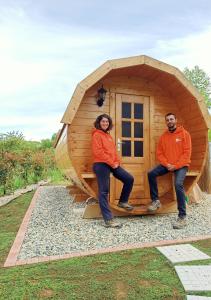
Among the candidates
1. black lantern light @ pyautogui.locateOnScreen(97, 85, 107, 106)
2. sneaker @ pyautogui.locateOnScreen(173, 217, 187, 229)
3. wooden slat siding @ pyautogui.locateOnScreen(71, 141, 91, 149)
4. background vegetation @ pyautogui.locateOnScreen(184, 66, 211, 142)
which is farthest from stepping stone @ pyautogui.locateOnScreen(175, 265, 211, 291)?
background vegetation @ pyautogui.locateOnScreen(184, 66, 211, 142)

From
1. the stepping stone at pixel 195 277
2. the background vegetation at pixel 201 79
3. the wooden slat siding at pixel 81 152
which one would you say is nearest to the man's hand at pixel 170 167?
the wooden slat siding at pixel 81 152

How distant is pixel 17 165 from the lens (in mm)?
12375

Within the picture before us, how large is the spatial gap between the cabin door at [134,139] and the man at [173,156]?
2.11 ft

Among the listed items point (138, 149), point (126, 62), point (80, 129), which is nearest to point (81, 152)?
point (80, 129)

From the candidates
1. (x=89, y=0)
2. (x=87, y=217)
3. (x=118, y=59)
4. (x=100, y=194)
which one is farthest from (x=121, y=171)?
(x=89, y=0)

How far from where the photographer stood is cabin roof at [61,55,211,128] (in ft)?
17.5

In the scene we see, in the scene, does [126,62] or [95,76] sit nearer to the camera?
[95,76]

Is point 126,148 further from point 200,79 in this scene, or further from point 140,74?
point 200,79

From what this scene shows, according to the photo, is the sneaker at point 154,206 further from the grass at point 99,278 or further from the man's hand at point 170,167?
the grass at point 99,278

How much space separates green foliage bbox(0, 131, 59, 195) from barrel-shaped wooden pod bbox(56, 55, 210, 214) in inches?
205

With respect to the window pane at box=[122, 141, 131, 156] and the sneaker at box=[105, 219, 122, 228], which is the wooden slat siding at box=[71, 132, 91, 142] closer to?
the window pane at box=[122, 141, 131, 156]

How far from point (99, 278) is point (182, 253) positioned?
1261 millimetres

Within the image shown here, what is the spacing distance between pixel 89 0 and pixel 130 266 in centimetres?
751

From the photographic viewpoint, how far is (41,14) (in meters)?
8.82
